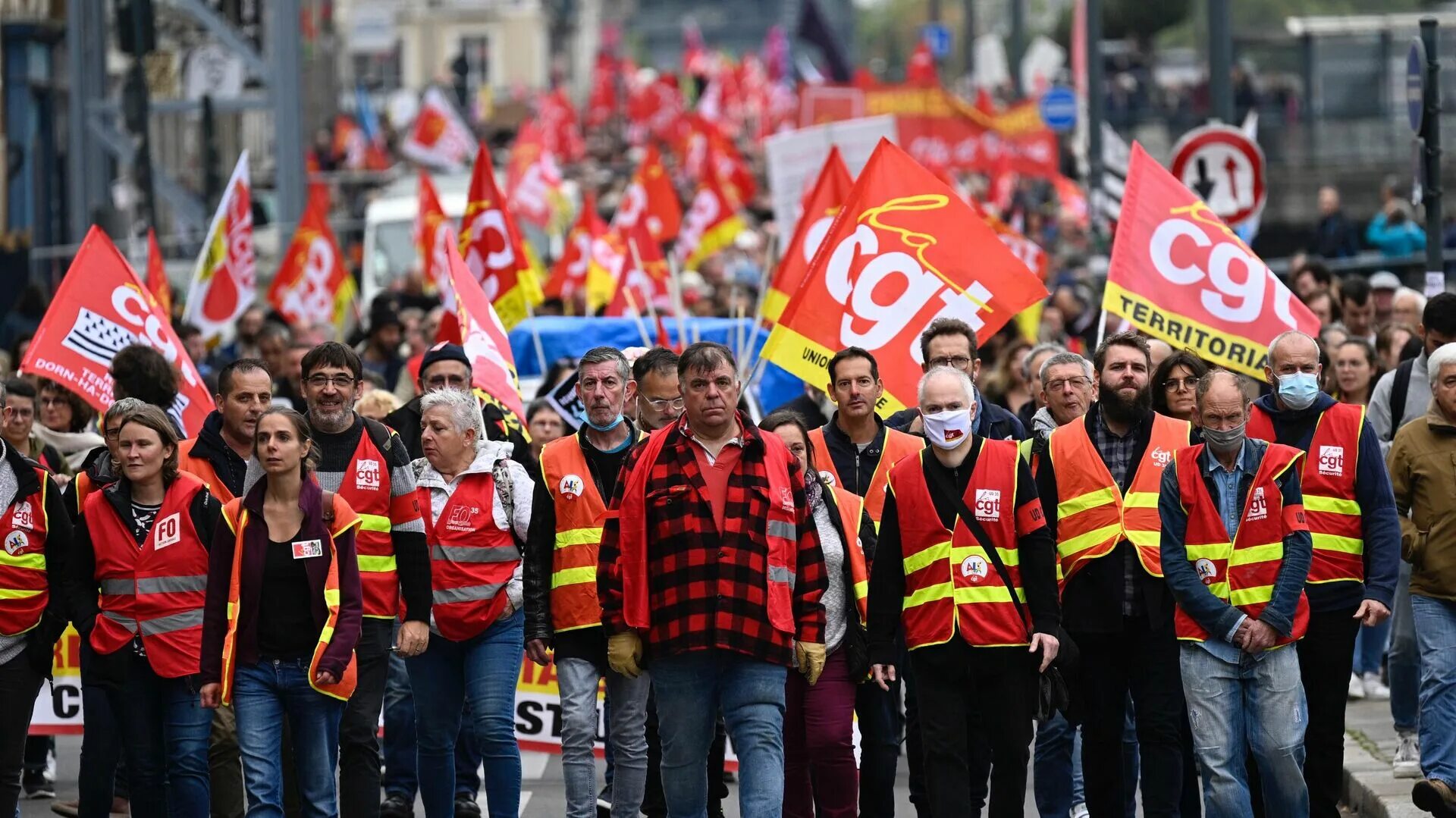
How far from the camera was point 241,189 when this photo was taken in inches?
631

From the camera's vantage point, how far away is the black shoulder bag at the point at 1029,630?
8.22m

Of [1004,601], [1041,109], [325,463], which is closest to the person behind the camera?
[1004,601]

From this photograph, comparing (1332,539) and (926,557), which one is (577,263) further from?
(926,557)

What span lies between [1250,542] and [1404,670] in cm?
254

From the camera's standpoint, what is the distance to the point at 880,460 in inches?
368

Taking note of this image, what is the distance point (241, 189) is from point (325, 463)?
7.58 metres

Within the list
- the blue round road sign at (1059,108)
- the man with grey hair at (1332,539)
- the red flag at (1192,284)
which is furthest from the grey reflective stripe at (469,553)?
the blue round road sign at (1059,108)

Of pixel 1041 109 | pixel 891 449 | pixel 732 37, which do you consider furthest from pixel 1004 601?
pixel 732 37

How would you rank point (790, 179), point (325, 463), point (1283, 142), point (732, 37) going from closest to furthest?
point (325, 463) → point (790, 179) → point (1283, 142) → point (732, 37)

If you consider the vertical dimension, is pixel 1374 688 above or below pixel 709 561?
below

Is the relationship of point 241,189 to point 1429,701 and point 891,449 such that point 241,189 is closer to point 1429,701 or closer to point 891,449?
point 891,449

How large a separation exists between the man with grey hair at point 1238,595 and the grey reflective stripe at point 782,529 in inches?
51.6

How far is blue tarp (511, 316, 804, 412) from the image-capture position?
586 inches

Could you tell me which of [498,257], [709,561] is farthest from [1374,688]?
[498,257]
